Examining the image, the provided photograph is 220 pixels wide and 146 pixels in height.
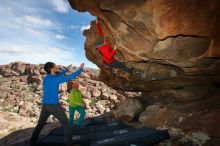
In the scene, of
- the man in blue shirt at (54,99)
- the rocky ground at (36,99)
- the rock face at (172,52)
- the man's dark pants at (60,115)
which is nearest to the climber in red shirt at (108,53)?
the rock face at (172,52)

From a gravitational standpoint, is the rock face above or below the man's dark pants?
above

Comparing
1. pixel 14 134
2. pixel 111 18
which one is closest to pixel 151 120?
pixel 111 18

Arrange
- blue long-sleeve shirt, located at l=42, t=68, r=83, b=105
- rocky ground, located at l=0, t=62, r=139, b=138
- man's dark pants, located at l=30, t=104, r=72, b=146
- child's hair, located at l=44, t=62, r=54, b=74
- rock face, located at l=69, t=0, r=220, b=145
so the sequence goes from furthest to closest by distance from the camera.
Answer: rocky ground, located at l=0, t=62, r=139, b=138, rock face, located at l=69, t=0, r=220, b=145, child's hair, located at l=44, t=62, r=54, b=74, blue long-sleeve shirt, located at l=42, t=68, r=83, b=105, man's dark pants, located at l=30, t=104, r=72, b=146

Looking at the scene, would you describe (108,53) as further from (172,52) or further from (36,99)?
(36,99)

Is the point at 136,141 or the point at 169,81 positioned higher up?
the point at 169,81

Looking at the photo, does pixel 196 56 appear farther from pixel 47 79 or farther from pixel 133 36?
pixel 47 79

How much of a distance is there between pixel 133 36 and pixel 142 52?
64cm

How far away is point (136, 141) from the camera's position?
593 centimetres

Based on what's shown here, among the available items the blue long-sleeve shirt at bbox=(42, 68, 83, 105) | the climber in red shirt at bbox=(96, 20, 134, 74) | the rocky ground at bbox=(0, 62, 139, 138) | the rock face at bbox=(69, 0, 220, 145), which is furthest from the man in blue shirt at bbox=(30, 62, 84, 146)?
the rocky ground at bbox=(0, 62, 139, 138)

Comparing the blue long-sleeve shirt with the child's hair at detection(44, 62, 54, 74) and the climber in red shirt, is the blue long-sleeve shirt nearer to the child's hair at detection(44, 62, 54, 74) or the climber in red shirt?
the child's hair at detection(44, 62, 54, 74)

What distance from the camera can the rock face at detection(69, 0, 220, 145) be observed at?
661cm

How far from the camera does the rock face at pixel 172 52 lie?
6.61m

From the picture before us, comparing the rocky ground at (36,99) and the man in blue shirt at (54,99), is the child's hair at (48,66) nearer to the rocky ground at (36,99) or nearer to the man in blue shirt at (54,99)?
the man in blue shirt at (54,99)

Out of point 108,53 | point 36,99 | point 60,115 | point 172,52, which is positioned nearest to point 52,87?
point 60,115
